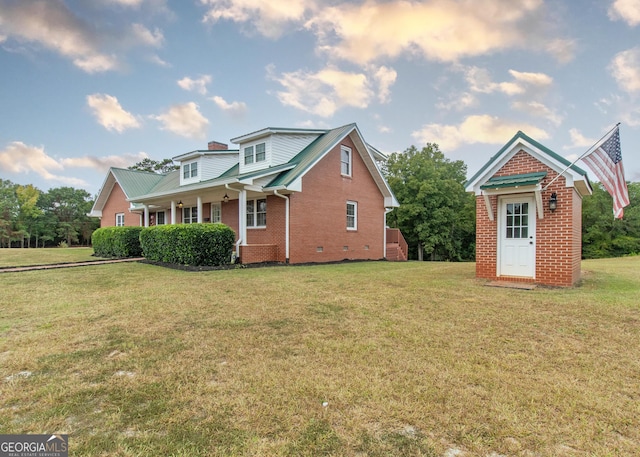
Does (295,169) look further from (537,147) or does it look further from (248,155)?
(537,147)

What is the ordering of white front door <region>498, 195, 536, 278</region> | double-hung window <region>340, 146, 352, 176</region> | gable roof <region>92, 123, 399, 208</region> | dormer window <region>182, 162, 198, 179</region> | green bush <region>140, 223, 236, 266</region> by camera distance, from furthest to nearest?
dormer window <region>182, 162, 198, 179</region> → double-hung window <region>340, 146, 352, 176</region> → gable roof <region>92, 123, 399, 208</region> → green bush <region>140, 223, 236, 266</region> → white front door <region>498, 195, 536, 278</region>

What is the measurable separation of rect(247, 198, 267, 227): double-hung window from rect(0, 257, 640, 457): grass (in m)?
9.10

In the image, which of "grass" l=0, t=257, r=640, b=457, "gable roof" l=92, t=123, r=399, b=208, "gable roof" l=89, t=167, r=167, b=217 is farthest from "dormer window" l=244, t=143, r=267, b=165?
"gable roof" l=89, t=167, r=167, b=217

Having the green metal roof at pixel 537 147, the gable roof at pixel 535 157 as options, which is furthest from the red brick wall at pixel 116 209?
the green metal roof at pixel 537 147

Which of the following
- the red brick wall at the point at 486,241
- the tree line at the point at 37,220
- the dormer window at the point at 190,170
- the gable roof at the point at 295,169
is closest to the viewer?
the red brick wall at the point at 486,241

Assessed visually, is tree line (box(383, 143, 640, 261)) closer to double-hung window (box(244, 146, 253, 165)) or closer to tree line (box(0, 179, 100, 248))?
double-hung window (box(244, 146, 253, 165))

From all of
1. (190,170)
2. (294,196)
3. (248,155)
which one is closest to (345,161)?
(294,196)

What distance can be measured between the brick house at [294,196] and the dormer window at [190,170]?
0.18 ft

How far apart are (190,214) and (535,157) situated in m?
17.4

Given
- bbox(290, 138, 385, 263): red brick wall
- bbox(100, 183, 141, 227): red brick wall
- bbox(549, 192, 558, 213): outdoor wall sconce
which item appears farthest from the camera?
bbox(100, 183, 141, 227): red brick wall

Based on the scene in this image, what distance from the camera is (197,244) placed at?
11805 millimetres

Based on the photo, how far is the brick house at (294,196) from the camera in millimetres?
13836

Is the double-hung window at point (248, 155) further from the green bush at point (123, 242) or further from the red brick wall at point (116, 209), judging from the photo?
the red brick wall at point (116, 209)

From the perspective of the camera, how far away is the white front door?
832 cm
